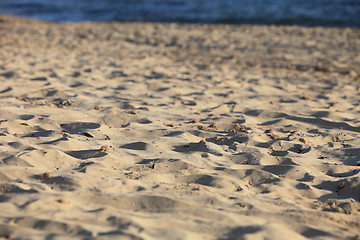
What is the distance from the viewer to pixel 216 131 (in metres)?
4.16

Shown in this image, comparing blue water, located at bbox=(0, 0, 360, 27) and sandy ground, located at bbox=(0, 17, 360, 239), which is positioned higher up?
blue water, located at bbox=(0, 0, 360, 27)

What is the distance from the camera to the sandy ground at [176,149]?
8.20 ft

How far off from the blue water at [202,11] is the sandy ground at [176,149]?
295 inches

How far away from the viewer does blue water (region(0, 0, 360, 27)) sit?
1490 cm

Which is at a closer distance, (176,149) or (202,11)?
(176,149)

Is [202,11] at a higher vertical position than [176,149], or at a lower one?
higher

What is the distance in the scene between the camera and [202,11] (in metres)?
16.9

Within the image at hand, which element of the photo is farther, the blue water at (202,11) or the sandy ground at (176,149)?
the blue water at (202,11)

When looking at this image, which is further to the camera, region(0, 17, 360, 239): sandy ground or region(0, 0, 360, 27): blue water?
region(0, 0, 360, 27): blue water

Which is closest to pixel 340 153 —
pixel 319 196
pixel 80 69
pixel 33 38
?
pixel 319 196

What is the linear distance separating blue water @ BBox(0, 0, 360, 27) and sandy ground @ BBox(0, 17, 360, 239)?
7.50 meters

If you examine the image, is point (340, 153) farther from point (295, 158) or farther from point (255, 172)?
point (255, 172)

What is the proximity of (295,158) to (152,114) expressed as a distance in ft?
5.19

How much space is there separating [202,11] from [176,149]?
13.9 m
